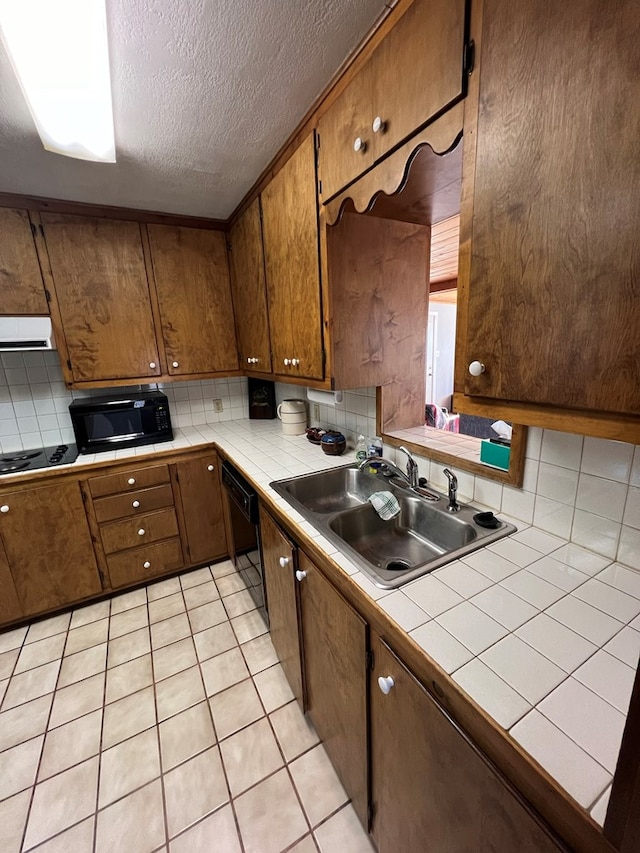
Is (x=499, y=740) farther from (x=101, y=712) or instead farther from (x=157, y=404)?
(x=157, y=404)

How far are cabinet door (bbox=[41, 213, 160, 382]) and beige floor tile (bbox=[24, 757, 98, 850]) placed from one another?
1816mm

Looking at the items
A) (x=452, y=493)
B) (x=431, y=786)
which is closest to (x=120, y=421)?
(x=452, y=493)

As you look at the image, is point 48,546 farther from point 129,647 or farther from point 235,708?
point 235,708

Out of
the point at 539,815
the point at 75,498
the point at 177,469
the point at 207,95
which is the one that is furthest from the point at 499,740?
the point at 75,498

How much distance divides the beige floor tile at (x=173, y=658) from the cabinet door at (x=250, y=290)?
1.53m

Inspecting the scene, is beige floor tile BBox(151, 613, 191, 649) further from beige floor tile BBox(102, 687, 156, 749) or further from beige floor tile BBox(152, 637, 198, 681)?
beige floor tile BBox(102, 687, 156, 749)

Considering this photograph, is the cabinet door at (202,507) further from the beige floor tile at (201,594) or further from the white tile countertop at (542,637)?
the white tile countertop at (542,637)

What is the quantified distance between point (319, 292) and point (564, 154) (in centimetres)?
91

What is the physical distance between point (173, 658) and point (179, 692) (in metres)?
0.20

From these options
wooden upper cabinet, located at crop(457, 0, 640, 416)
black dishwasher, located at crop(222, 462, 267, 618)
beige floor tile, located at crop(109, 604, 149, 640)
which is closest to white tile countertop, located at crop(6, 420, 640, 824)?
wooden upper cabinet, located at crop(457, 0, 640, 416)

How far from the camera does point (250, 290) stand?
6.73 ft

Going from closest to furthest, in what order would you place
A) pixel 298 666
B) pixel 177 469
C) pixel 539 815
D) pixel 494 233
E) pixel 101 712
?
pixel 539 815 < pixel 494 233 < pixel 298 666 < pixel 101 712 < pixel 177 469

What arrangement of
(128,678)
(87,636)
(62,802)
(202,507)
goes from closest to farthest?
(62,802)
(128,678)
(87,636)
(202,507)

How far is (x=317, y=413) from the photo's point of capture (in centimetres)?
229
